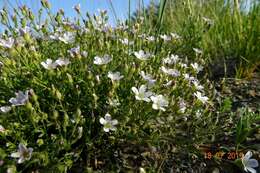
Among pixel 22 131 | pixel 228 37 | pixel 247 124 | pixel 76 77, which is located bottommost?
pixel 247 124

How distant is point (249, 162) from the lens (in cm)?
205

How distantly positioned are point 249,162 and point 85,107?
874 millimetres

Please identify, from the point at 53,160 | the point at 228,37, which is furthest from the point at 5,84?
the point at 228,37

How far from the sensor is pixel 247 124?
2.24 metres

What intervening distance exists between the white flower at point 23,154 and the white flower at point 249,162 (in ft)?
3.34

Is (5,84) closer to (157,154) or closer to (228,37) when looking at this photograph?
(157,154)

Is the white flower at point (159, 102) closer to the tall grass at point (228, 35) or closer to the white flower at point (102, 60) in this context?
the white flower at point (102, 60)

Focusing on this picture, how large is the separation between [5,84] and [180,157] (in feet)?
3.33

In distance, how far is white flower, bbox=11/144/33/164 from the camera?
1865 millimetres

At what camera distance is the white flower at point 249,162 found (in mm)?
2027
